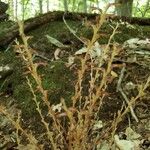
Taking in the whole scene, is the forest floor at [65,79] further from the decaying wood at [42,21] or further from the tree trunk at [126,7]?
the tree trunk at [126,7]

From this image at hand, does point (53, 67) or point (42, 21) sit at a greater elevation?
point (42, 21)

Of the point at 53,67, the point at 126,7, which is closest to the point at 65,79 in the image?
the point at 53,67

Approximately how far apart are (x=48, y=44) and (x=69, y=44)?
203 mm

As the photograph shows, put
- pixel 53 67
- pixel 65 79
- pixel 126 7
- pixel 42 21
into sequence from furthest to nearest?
1. pixel 126 7
2. pixel 42 21
3. pixel 53 67
4. pixel 65 79

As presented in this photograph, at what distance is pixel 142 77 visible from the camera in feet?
9.20

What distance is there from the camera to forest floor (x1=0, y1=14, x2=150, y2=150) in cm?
246

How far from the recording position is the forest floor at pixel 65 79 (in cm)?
246

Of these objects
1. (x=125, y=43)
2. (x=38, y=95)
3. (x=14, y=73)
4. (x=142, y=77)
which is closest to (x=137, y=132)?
(x=142, y=77)

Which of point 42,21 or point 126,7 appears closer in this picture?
point 42,21

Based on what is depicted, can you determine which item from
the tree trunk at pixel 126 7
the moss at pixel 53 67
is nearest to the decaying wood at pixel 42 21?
the moss at pixel 53 67

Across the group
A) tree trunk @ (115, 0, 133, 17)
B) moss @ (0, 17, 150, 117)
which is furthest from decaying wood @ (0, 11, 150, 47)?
tree trunk @ (115, 0, 133, 17)

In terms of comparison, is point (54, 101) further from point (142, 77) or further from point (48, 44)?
point (48, 44)

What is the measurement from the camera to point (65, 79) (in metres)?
2.83

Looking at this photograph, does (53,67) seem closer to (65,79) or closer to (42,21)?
(65,79)
